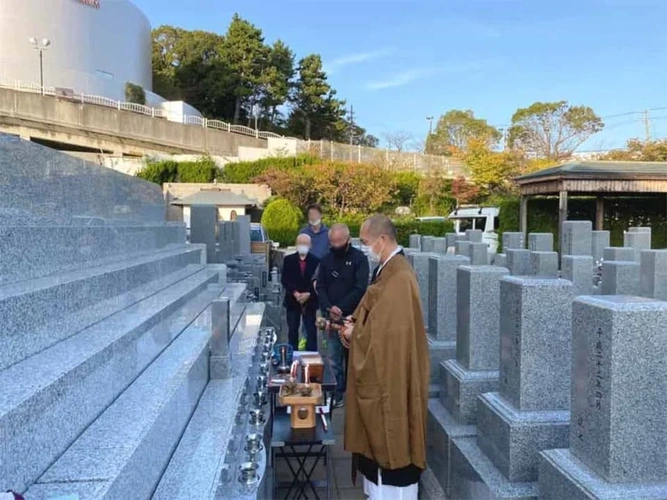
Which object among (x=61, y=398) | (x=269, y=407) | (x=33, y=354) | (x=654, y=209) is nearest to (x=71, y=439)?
(x=61, y=398)

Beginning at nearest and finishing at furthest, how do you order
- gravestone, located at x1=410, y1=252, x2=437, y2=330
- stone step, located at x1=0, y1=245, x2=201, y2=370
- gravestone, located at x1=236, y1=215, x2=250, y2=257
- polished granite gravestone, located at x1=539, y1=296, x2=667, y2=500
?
stone step, located at x1=0, y1=245, x2=201, y2=370
polished granite gravestone, located at x1=539, y1=296, x2=667, y2=500
gravestone, located at x1=410, y1=252, x2=437, y2=330
gravestone, located at x1=236, y1=215, x2=250, y2=257

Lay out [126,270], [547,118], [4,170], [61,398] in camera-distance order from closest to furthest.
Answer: [61,398] → [4,170] → [126,270] → [547,118]

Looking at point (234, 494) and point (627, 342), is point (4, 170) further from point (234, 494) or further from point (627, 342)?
point (627, 342)

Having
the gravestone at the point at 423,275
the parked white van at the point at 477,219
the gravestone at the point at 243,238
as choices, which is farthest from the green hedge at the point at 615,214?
the gravestone at the point at 423,275

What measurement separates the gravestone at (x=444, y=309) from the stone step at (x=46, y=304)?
292 cm

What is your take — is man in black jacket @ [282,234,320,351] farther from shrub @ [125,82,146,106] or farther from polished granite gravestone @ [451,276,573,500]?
shrub @ [125,82,146,106]

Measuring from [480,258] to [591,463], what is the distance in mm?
5268

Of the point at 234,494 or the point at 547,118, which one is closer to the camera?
the point at 234,494

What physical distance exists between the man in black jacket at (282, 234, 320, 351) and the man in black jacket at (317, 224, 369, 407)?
875 mm

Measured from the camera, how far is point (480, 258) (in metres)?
7.69

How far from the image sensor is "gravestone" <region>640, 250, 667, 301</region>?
656 centimetres

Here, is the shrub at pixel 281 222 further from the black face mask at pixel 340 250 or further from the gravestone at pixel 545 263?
the black face mask at pixel 340 250

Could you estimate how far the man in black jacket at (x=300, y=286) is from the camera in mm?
6629

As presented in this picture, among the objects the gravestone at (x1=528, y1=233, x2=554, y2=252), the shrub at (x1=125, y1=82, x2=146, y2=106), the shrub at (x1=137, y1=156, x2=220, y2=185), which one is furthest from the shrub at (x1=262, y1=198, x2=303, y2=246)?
the shrub at (x1=125, y1=82, x2=146, y2=106)
